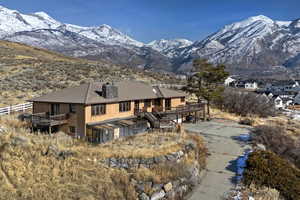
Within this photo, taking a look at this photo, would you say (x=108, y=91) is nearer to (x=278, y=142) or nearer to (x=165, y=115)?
(x=165, y=115)

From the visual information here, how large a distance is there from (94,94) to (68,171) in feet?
32.6

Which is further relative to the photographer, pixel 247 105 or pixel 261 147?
pixel 247 105

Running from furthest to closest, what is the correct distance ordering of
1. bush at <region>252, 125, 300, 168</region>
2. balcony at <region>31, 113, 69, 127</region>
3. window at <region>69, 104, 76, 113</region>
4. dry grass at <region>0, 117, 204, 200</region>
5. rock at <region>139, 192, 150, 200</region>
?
bush at <region>252, 125, 300, 168</region> → window at <region>69, 104, 76, 113</region> → balcony at <region>31, 113, 69, 127</region> → rock at <region>139, 192, 150, 200</region> → dry grass at <region>0, 117, 204, 200</region>

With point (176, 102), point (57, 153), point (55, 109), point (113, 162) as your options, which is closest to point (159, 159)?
point (113, 162)

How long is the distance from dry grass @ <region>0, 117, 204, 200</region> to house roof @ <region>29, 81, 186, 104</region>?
14.7 feet

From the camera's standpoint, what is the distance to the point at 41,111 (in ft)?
84.2

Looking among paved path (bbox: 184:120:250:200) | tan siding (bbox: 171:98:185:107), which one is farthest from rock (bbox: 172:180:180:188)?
tan siding (bbox: 171:98:185:107)

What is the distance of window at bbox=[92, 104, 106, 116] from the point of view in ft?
77.1

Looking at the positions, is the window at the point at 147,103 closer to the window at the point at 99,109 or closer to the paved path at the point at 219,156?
the paved path at the point at 219,156

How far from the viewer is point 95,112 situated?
2359 cm

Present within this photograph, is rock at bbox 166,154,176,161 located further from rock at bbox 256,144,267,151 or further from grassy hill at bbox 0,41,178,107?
grassy hill at bbox 0,41,178,107

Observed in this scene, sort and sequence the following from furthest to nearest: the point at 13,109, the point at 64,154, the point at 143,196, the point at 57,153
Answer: the point at 13,109 < the point at 57,153 < the point at 64,154 < the point at 143,196

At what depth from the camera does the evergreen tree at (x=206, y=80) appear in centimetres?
3975

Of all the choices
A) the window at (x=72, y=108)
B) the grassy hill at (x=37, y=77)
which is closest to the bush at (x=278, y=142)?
the window at (x=72, y=108)
